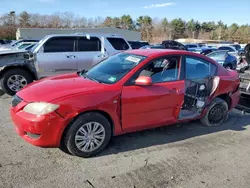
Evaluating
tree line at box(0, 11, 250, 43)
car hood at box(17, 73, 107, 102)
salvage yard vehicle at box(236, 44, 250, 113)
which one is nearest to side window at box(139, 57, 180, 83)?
car hood at box(17, 73, 107, 102)

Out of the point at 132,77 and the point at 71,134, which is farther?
the point at 132,77

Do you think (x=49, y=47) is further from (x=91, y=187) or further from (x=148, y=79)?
(x=91, y=187)

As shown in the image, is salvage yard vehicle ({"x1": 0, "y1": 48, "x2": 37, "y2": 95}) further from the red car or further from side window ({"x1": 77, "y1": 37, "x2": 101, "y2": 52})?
the red car

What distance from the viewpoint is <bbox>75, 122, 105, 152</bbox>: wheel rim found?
3.45 m

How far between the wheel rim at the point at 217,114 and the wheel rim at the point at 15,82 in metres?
5.19

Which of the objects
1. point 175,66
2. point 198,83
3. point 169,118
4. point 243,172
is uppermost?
point 175,66

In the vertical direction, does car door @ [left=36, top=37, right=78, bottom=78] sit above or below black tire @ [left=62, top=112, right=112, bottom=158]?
above

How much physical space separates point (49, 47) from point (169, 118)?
15.7 feet

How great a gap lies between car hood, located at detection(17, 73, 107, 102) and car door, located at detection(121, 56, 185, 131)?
493mm

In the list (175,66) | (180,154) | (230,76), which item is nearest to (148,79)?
(175,66)

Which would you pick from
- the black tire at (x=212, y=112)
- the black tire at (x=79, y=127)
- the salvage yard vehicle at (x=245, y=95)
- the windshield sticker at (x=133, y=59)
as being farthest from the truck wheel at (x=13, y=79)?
the salvage yard vehicle at (x=245, y=95)

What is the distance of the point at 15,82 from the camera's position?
279 inches

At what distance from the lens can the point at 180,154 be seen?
12.4ft

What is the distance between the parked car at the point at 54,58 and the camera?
7.01 m
